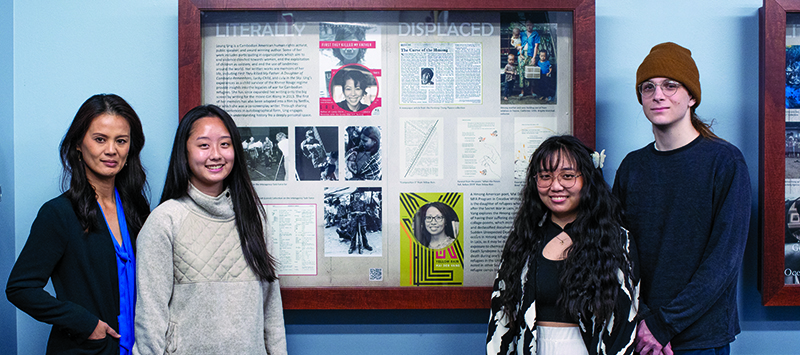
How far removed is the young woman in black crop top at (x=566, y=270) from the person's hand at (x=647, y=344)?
5 cm

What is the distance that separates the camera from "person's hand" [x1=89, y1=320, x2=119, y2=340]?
112 centimetres

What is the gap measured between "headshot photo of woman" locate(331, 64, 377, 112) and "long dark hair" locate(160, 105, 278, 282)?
0.35 metres

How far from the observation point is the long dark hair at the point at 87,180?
46.0 inches

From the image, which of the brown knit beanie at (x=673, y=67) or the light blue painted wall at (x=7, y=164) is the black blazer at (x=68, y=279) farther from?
the brown knit beanie at (x=673, y=67)

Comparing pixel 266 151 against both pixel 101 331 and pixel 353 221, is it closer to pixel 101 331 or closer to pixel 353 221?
pixel 353 221

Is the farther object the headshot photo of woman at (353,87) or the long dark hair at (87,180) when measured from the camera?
the headshot photo of woman at (353,87)

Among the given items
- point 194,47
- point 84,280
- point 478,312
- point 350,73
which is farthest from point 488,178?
point 84,280

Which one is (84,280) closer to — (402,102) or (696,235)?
(402,102)

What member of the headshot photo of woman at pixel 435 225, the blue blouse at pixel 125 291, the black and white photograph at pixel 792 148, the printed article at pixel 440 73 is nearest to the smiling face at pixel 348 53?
the printed article at pixel 440 73

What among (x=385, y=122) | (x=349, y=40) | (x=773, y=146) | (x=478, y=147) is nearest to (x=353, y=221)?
(x=385, y=122)

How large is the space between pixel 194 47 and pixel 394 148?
70 centimetres

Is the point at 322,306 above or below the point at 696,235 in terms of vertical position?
below

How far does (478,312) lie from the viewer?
1.52m

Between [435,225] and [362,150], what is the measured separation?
34 centimetres
